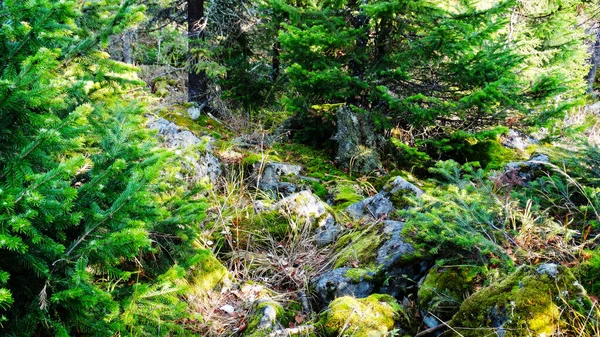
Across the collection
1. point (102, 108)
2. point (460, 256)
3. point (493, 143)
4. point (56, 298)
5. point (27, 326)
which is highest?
point (102, 108)

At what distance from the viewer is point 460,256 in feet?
9.46

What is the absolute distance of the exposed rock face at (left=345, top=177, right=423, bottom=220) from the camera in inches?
177

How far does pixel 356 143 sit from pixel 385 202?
192cm

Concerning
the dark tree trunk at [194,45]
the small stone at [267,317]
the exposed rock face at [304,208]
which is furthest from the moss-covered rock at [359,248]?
the dark tree trunk at [194,45]

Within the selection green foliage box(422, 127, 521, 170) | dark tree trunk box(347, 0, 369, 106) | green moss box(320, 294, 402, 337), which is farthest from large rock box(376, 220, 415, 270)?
dark tree trunk box(347, 0, 369, 106)

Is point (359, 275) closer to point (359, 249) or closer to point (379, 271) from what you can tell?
point (379, 271)

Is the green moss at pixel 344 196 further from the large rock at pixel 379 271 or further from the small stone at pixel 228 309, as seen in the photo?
the small stone at pixel 228 309

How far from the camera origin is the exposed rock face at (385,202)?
4.50 m

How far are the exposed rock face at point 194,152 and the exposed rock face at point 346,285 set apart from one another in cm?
196

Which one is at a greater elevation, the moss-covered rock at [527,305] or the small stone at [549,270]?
the small stone at [549,270]

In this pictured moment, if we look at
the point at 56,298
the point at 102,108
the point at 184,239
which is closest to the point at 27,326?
the point at 56,298

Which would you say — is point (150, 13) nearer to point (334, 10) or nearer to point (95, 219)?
point (334, 10)

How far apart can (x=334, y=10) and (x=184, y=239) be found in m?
5.17

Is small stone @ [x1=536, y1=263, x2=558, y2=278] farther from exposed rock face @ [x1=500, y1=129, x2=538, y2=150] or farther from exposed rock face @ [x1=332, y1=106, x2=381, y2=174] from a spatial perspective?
exposed rock face @ [x1=500, y1=129, x2=538, y2=150]
